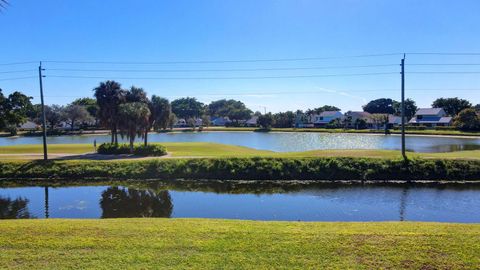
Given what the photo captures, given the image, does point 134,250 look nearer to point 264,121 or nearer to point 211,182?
point 211,182

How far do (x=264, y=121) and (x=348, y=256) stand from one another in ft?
Answer: 374

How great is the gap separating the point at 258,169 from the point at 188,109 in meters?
140

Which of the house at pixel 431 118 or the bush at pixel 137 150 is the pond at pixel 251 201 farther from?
the house at pixel 431 118

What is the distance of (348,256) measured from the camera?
935 centimetres

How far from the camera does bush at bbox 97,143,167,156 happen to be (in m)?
38.5

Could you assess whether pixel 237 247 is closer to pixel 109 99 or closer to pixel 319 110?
pixel 109 99

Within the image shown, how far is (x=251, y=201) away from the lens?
22.6m

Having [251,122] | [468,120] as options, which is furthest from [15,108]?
[251,122]

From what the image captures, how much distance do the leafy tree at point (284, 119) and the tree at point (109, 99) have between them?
89.1m

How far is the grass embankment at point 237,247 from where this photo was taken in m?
8.95

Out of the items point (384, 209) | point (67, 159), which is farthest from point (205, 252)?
point (67, 159)

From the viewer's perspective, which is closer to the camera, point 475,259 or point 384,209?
point 475,259

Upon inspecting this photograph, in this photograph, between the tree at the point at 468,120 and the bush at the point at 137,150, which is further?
the tree at the point at 468,120

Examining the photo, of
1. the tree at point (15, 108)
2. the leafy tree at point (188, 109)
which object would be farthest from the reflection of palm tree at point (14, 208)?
the leafy tree at point (188, 109)
